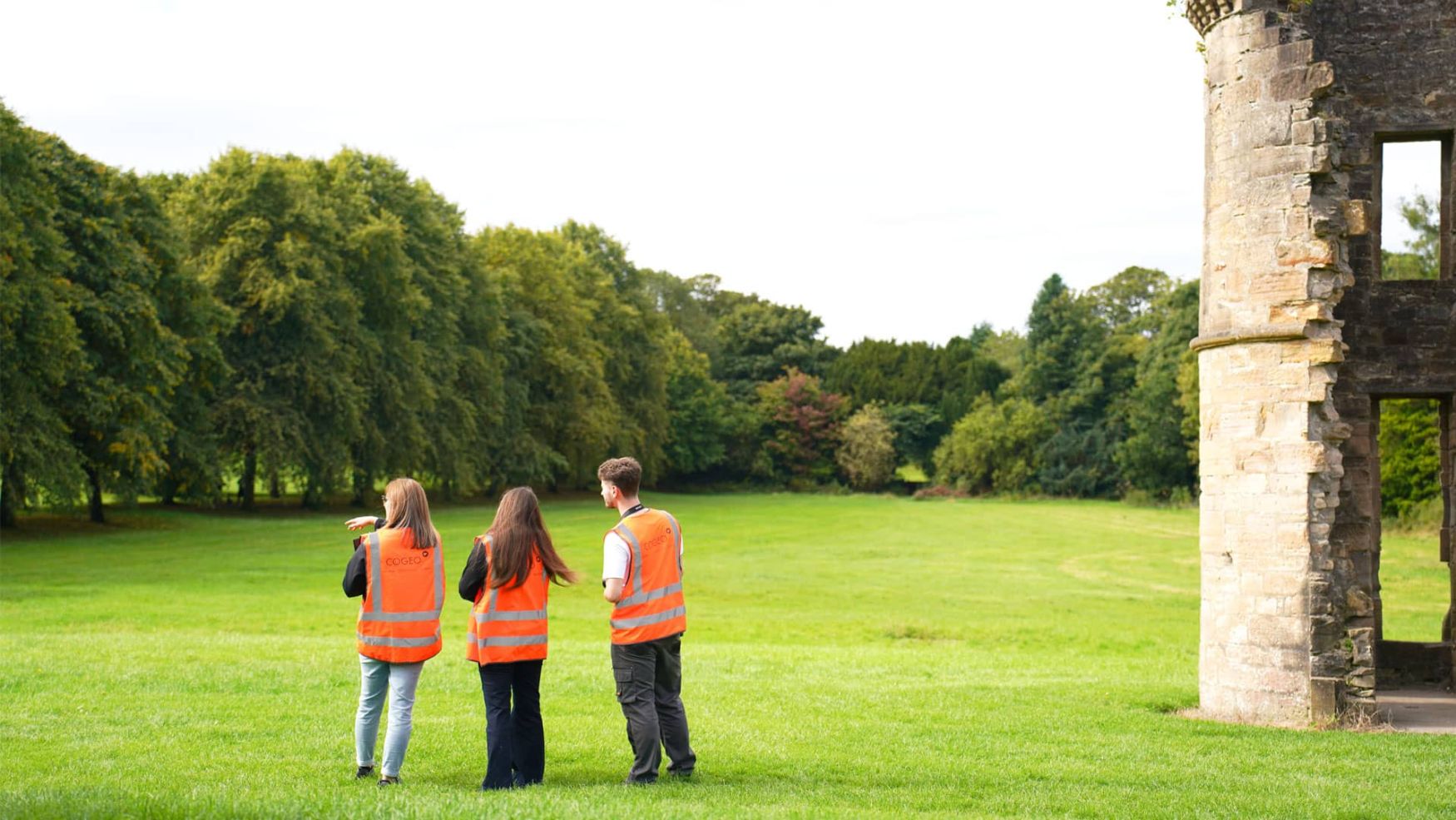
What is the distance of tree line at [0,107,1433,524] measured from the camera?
35.2 m

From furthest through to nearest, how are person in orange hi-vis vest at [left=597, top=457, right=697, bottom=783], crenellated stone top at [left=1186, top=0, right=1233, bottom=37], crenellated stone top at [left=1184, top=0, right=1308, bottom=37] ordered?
crenellated stone top at [left=1186, top=0, right=1233, bottom=37]
crenellated stone top at [left=1184, top=0, right=1308, bottom=37]
person in orange hi-vis vest at [left=597, top=457, right=697, bottom=783]

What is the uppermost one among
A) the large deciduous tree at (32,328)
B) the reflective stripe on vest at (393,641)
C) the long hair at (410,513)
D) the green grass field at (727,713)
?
the large deciduous tree at (32,328)

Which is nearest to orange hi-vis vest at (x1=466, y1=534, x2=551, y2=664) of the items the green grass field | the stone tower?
the green grass field

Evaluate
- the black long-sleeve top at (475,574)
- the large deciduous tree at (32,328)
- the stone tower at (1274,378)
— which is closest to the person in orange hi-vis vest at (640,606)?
the black long-sleeve top at (475,574)

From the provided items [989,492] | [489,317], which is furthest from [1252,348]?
[989,492]

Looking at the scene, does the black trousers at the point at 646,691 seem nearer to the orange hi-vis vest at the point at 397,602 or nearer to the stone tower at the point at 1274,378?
the orange hi-vis vest at the point at 397,602

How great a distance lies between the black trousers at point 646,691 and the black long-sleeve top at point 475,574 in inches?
39.7

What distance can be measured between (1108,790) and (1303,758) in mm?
2603

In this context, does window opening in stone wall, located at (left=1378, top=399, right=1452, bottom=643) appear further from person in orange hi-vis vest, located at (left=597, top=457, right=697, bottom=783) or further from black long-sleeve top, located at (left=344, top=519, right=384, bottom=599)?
black long-sleeve top, located at (left=344, top=519, right=384, bottom=599)

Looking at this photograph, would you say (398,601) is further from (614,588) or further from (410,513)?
(614,588)

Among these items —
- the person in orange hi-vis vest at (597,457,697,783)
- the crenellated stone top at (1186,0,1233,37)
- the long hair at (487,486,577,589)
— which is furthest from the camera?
the crenellated stone top at (1186,0,1233,37)

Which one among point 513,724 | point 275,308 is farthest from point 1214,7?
point 275,308

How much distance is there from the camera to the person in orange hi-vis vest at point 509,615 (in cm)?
847

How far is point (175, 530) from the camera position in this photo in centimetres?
4106
